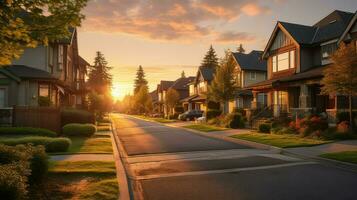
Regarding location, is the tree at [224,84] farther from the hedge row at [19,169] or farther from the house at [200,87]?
the hedge row at [19,169]

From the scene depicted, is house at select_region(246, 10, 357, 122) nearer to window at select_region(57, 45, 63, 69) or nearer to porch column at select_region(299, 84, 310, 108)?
porch column at select_region(299, 84, 310, 108)

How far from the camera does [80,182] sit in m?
8.86

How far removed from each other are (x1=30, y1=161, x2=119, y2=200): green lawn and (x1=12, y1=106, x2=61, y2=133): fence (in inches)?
469

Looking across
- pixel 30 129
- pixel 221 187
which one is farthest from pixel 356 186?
pixel 30 129

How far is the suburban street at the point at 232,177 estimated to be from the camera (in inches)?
320

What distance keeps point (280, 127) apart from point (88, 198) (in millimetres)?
19990

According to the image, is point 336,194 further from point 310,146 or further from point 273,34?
point 273,34

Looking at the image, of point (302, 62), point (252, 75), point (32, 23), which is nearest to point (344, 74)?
point (302, 62)

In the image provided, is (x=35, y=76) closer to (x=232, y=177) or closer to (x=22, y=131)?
(x=22, y=131)

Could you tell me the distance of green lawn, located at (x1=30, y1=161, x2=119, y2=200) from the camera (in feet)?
24.6

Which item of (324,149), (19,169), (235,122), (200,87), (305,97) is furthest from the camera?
(200,87)

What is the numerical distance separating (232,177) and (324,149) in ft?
25.9

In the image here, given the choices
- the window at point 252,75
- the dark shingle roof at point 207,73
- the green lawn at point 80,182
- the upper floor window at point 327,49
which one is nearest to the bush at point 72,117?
the green lawn at point 80,182

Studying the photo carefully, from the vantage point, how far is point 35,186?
809cm
